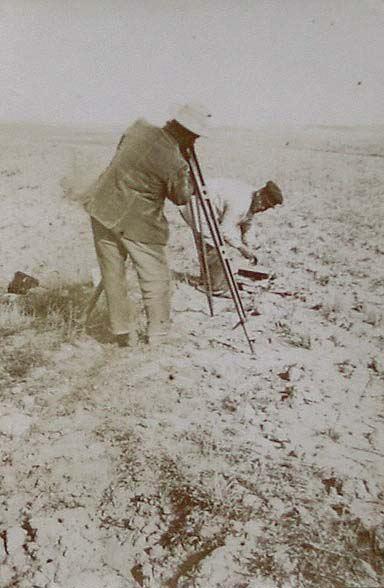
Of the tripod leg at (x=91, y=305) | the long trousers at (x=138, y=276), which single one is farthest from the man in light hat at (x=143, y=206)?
the tripod leg at (x=91, y=305)

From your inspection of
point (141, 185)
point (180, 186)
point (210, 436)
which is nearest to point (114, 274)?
point (141, 185)

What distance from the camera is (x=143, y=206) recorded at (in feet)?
9.09

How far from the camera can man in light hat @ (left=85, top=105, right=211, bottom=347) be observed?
263cm

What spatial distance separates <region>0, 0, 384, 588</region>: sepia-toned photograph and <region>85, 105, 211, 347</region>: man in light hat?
0.5 inches

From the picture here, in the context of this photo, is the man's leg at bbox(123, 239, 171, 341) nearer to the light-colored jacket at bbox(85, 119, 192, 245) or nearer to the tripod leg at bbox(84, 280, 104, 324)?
the light-colored jacket at bbox(85, 119, 192, 245)

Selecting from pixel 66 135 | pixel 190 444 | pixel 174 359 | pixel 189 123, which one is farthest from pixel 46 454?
pixel 66 135

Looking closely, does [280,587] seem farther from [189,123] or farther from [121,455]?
[189,123]

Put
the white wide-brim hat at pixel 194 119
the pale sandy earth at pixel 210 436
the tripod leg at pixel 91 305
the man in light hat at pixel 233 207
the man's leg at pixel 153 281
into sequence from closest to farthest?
1. the pale sandy earth at pixel 210 436
2. the white wide-brim hat at pixel 194 119
3. the man's leg at pixel 153 281
4. the tripod leg at pixel 91 305
5. the man in light hat at pixel 233 207

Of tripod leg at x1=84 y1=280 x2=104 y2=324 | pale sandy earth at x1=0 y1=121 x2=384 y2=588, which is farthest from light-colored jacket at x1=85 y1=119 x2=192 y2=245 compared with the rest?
pale sandy earth at x1=0 y1=121 x2=384 y2=588

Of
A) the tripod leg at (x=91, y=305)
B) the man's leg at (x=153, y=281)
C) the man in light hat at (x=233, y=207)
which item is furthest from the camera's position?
the man in light hat at (x=233, y=207)

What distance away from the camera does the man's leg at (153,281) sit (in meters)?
2.85

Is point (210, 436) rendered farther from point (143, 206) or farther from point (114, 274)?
point (143, 206)

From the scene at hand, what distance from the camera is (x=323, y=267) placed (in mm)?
4105

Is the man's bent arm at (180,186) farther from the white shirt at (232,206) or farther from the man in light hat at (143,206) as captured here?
the white shirt at (232,206)
